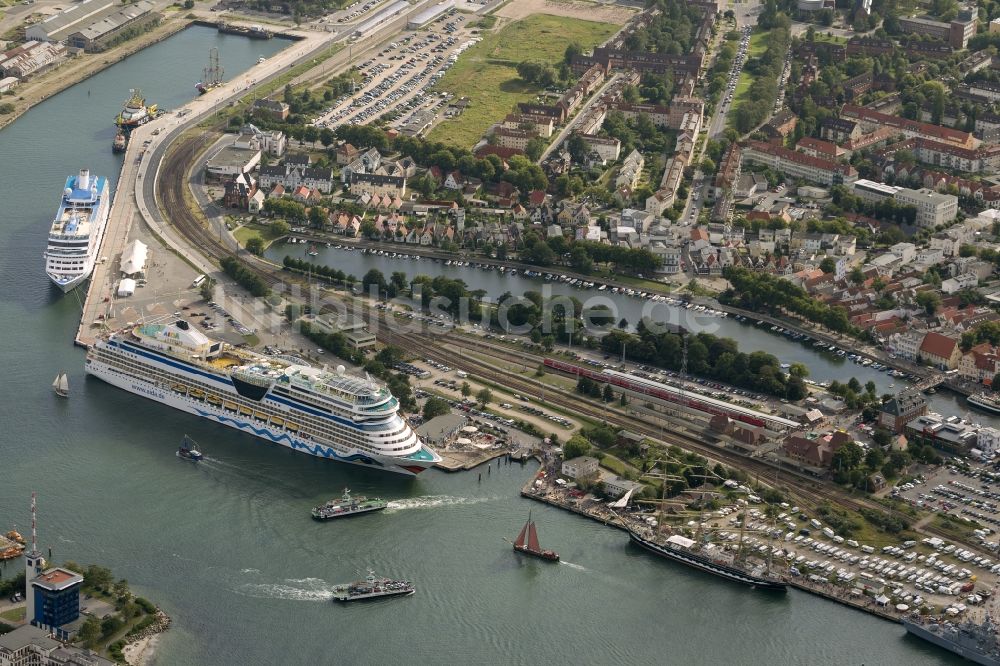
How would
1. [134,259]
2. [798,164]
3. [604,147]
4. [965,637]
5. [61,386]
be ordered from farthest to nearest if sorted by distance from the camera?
[604,147] < [798,164] < [134,259] < [61,386] < [965,637]

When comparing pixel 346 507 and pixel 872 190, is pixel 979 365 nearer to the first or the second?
pixel 872 190

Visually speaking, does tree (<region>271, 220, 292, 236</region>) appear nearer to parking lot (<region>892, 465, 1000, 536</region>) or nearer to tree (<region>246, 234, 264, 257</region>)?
tree (<region>246, 234, 264, 257</region>)

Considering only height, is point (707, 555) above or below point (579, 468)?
below

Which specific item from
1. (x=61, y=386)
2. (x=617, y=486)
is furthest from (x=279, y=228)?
(x=617, y=486)

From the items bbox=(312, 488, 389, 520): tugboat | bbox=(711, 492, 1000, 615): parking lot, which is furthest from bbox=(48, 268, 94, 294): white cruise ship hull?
bbox=(711, 492, 1000, 615): parking lot

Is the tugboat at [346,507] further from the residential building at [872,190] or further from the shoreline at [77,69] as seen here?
the shoreline at [77,69]

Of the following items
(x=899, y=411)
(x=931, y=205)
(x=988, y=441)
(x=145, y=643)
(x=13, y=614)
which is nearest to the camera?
(x=145, y=643)
